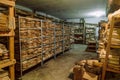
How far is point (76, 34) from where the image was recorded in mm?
12008

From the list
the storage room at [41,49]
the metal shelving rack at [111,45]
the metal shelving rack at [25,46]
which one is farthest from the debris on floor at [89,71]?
the metal shelving rack at [25,46]

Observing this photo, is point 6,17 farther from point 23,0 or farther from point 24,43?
point 23,0

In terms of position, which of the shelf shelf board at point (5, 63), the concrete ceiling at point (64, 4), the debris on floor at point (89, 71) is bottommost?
the debris on floor at point (89, 71)

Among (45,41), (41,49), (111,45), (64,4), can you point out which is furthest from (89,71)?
(64,4)

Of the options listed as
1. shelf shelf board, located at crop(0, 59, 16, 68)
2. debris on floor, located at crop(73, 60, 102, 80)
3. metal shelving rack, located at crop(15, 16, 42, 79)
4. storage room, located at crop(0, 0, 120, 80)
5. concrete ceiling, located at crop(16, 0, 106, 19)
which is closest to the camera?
shelf shelf board, located at crop(0, 59, 16, 68)

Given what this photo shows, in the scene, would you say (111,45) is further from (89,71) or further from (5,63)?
(5,63)

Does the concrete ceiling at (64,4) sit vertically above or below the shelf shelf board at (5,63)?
above

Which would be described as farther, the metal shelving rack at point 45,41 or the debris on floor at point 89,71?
the metal shelving rack at point 45,41

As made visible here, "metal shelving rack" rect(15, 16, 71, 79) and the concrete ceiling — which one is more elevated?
the concrete ceiling

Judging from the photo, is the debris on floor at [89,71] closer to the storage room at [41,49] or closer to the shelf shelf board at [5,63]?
the storage room at [41,49]

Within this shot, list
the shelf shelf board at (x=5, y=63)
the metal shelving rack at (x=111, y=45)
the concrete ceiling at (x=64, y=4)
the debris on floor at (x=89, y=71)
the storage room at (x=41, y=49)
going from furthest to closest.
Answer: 1. the concrete ceiling at (x=64, y=4)
2. the debris on floor at (x=89, y=71)
3. the metal shelving rack at (x=111, y=45)
4. the storage room at (x=41, y=49)
5. the shelf shelf board at (x=5, y=63)

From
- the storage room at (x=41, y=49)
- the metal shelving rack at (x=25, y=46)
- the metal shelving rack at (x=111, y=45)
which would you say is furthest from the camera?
the metal shelving rack at (x=25, y=46)

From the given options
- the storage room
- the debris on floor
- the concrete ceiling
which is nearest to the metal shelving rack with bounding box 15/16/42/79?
the storage room

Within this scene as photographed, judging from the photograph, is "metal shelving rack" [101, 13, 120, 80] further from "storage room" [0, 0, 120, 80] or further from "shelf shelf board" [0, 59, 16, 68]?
"shelf shelf board" [0, 59, 16, 68]
